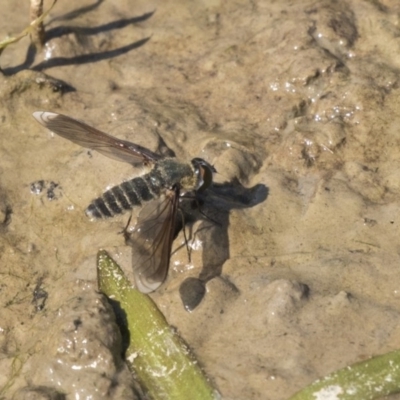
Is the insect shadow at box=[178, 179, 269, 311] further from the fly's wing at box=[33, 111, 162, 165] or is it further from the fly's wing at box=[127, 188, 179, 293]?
the fly's wing at box=[33, 111, 162, 165]

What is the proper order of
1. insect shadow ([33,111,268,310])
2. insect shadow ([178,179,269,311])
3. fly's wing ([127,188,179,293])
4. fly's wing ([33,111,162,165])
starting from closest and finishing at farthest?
fly's wing ([127,188,179,293]) < insect shadow ([33,111,268,310]) < insect shadow ([178,179,269,311]) < fly's wing ([33,111,162,165])

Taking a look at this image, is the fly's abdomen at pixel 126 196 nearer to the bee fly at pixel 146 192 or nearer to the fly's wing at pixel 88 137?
the bee fly at pixel 146 192

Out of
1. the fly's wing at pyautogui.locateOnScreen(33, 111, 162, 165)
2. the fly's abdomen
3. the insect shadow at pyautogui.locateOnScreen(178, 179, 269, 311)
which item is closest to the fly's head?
the insect shadow at pyautogui.locateOnScreen(178, 179, 269, 311)

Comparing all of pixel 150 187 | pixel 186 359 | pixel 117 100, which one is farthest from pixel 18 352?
pixel 117 100

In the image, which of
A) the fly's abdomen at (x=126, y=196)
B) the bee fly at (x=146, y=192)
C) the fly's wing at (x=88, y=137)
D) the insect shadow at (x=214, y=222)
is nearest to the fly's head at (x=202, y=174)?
the bee fly at (x=146, y=192)

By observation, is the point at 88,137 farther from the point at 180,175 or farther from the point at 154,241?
the point at 154,241

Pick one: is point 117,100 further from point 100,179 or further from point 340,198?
point 340,198
